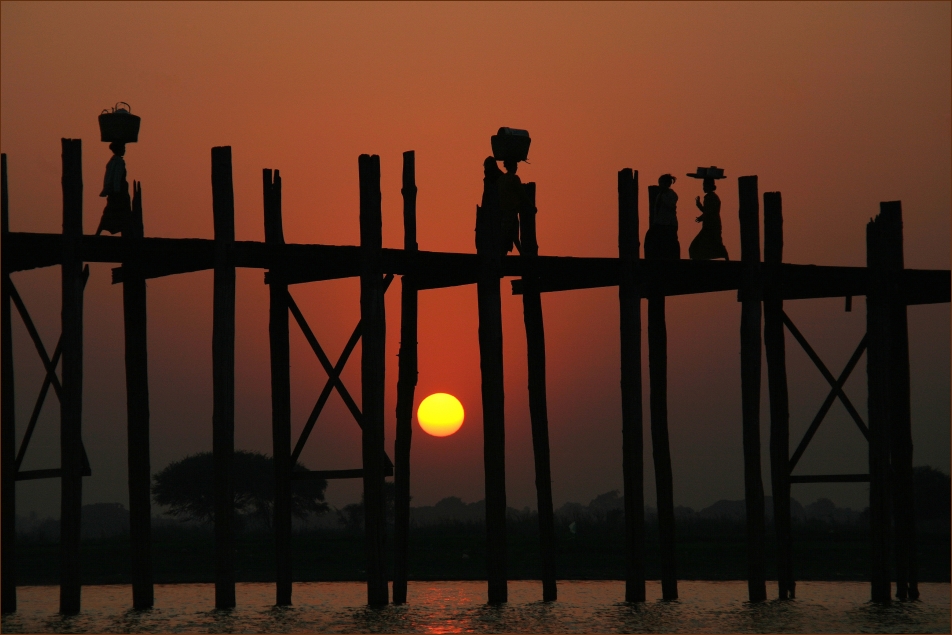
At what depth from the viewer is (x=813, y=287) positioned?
20359 mm

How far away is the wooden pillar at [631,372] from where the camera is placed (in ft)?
60.4

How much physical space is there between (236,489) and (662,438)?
48145 millimetres

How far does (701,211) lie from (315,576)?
1153 centimetres

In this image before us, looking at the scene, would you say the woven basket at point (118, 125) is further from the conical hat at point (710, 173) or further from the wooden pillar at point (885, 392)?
the wooden pillar at point (885, 392)

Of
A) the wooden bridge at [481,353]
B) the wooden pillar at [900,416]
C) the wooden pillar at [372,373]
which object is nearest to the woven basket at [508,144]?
the wooden bridge at [481,353]

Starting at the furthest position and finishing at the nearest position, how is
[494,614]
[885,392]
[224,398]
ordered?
[885,392], [494,614], [224,398]

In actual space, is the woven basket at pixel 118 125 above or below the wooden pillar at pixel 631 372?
above

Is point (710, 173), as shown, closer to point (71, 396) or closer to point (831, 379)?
point (831, 379)

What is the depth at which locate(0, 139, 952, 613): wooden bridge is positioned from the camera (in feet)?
55.3

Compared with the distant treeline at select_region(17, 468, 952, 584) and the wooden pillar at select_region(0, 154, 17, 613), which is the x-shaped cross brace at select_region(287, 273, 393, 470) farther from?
the distant treeline at select_region(17, 468, 952, 584)

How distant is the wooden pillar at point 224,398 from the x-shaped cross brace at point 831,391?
7663 mm

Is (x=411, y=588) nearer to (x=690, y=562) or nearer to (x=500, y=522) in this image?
(x=500, y=522)

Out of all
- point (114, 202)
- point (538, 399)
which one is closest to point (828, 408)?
point (538, 399)

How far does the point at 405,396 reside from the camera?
19.4 meters
